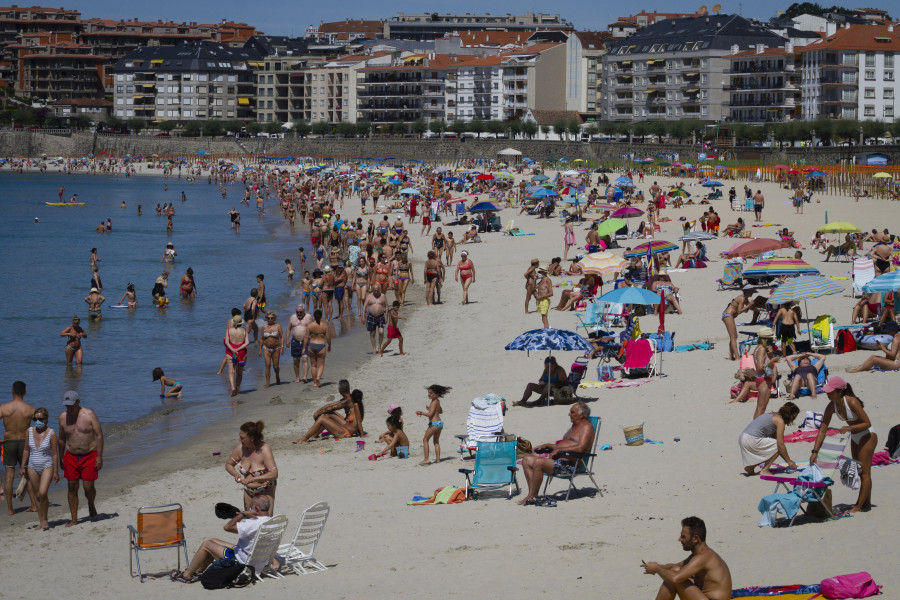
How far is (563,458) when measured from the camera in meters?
9.25

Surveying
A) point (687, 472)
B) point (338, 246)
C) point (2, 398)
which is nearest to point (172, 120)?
point (338, 246)

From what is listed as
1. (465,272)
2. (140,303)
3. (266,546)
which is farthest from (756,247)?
(140,303)

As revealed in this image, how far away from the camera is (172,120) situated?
124750mm

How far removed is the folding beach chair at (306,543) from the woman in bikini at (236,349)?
6.87 m

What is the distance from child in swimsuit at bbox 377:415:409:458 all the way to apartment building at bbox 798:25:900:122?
7366 cm

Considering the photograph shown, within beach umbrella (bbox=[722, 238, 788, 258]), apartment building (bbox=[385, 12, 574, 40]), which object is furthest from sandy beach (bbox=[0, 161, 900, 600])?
apartment building (bbox=[385, 12, 574, 40])

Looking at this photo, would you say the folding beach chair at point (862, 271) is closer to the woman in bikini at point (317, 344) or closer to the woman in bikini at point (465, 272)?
the woman in bikini at point (465, 272)

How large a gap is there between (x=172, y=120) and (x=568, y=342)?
388ft

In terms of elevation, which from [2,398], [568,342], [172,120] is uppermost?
[172,120]

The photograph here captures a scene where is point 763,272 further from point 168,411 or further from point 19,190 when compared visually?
point 19,190

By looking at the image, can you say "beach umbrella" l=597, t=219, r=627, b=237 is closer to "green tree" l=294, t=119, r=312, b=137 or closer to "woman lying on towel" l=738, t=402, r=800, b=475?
"woman lying on towel" l=738, t=402, r=800, b=475

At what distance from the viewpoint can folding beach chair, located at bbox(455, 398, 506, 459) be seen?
10797 millimetres

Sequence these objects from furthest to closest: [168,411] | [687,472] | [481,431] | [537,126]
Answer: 1. [537,126]
2. [168,411]
3. [481,431]
4. [687,472]

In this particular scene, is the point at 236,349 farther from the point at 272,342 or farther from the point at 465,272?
the point at 465,272
